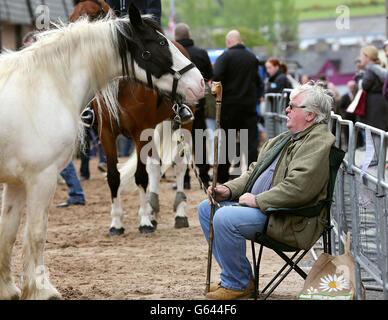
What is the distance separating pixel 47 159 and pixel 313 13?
12536cm

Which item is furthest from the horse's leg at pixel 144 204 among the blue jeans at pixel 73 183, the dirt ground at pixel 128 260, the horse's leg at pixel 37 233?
the horse's leg at pixel 37 233

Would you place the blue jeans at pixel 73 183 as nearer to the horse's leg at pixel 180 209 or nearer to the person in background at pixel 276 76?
the horse's leg at pixel 180 209

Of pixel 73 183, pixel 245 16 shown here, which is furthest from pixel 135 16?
pixel 245 16

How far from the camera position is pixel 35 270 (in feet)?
14.3

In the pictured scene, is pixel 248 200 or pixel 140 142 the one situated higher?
pixel 248 200

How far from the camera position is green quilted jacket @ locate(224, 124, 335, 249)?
13.7ft

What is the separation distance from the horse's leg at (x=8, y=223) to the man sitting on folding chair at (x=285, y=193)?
1.35 meters

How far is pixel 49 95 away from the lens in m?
4.35

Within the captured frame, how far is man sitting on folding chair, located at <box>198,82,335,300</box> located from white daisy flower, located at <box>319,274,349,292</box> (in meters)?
0.26

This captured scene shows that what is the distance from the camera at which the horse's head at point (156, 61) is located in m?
4.77

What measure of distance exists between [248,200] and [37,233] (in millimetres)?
1377

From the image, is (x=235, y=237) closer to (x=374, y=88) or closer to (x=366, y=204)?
(x=366, y=204)
